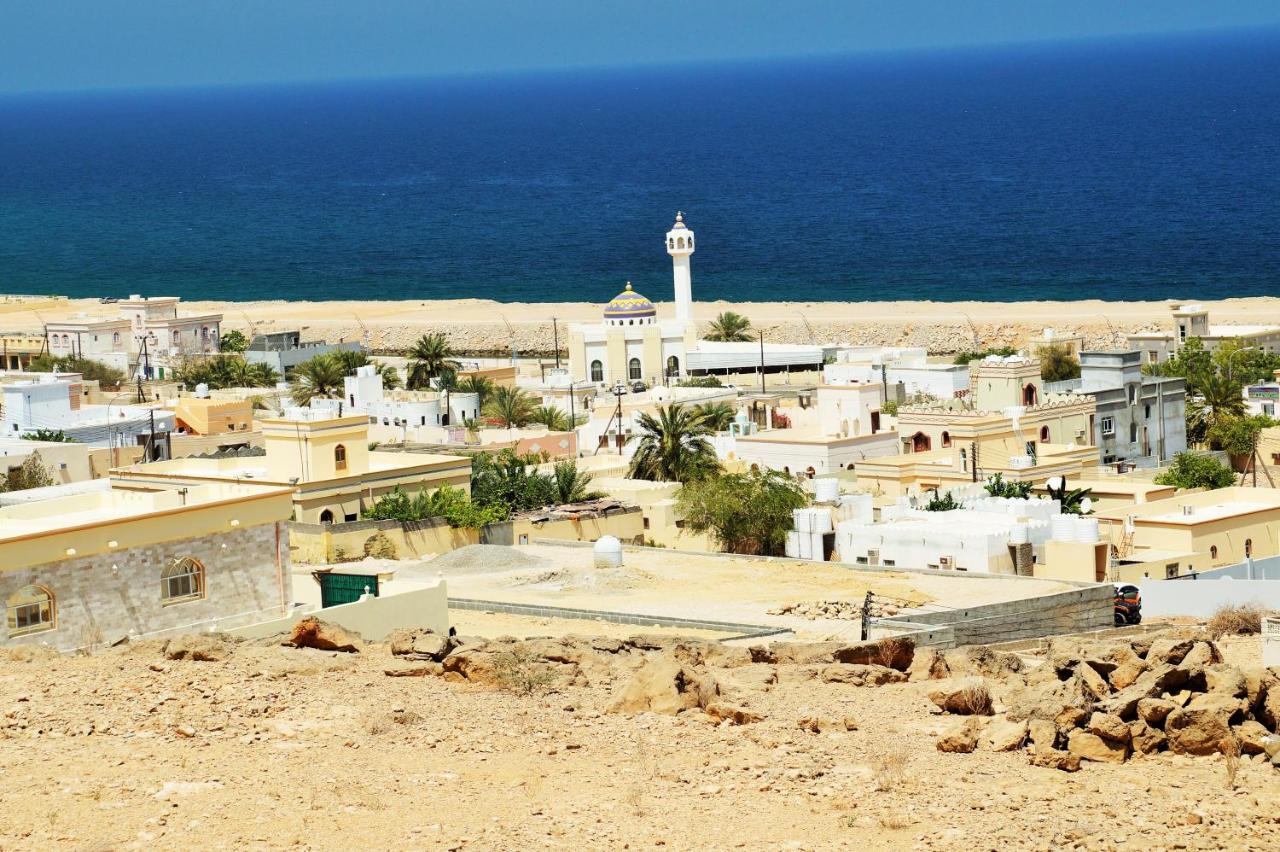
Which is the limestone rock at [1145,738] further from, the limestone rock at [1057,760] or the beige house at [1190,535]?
the beige house at [1190,535]

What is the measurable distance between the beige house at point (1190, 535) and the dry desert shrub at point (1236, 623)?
24.1 ft

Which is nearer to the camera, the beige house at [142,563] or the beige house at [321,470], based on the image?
the beige house at [142,563]

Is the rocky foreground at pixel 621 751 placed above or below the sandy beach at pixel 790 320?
below

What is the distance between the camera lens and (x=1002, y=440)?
50.2m

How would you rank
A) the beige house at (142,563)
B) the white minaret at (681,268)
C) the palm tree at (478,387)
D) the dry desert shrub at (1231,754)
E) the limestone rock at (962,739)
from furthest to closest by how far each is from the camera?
1. the white minaret at (681,268)
2. the palm tree at (478,387)
3. the beige house at (142,563)
4. the limestone rock at (962,739)
5. the dry desert shrub at (1231,754)

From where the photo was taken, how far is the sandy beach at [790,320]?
336 feet

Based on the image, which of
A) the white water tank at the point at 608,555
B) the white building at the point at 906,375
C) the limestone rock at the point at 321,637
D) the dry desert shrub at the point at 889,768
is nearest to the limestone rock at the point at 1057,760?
the dry desert shrub at the point at 889,768

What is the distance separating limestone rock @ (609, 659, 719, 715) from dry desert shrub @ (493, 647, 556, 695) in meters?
0.86

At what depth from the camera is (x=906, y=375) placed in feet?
210

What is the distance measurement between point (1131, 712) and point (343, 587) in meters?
12.1

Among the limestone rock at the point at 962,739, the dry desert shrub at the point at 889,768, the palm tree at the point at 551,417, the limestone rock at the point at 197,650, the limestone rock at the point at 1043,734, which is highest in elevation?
the palm tree at the point at 551,417

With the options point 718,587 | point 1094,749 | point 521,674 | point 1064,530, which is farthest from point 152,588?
point 1064,530

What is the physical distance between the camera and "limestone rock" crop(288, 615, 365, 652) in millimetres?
22125

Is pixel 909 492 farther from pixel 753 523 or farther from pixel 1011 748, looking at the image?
pixel 1011 748
